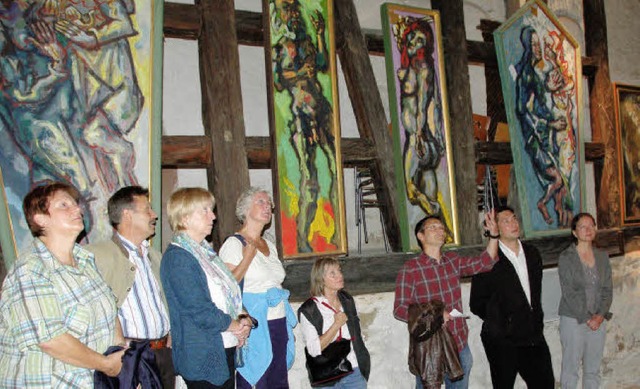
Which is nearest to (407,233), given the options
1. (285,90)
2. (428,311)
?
(428,311)

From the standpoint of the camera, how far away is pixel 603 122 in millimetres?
6574

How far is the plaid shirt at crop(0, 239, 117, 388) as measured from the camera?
2225 millimetres

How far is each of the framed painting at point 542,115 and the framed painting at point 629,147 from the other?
0.81 m

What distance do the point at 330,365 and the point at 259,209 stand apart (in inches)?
40.4

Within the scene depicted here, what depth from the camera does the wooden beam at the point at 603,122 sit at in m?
6.51

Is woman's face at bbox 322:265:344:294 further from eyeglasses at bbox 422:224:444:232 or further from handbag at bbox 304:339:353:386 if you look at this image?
eyeglasses at bbox 422:224:444:232

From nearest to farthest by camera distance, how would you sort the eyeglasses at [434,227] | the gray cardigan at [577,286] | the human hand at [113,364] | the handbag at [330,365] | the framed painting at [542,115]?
the human hand at [113,364] → the handbag at [330,365] → the eyeglasses at [434,227] → the gray cardigan at [577,286] → the framed painting at [542,115]

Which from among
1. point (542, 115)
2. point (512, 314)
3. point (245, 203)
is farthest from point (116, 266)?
point (542, 115)

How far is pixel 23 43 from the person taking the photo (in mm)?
3439

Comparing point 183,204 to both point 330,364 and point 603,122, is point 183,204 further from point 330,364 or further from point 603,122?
point 603,122

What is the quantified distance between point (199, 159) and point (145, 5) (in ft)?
3.43

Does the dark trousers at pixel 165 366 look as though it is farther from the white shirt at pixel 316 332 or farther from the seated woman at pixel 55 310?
the white shirt at pixel 316 332

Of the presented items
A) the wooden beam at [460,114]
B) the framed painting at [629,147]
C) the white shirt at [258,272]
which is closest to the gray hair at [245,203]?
the white shirt at [258,272]

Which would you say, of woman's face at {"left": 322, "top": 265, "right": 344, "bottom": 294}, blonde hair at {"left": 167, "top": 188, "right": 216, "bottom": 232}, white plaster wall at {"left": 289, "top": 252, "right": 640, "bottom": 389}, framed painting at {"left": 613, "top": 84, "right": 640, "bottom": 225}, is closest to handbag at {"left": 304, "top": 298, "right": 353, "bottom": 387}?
woman's face at {"left": 322, "top": 265, "right": 344, "bottom": 294}
